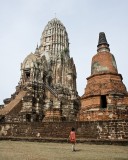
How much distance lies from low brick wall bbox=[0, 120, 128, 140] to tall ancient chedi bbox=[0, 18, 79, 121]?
547 centimetres

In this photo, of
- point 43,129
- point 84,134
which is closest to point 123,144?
point 84,134

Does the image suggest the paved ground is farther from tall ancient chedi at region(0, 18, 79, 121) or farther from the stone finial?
tall ancient chedi at region(0, 18, 79, 121)

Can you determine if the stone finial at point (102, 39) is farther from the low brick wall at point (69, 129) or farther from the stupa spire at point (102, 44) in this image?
the low brick wall at point (69, 129)

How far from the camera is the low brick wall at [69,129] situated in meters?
10.2

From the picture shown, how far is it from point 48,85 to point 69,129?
68.5ft

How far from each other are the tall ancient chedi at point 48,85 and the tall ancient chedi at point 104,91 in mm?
5411

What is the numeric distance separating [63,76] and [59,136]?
28.1 metres

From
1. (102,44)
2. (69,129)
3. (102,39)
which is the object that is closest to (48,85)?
(102,39)

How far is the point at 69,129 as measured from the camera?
38.0 feet

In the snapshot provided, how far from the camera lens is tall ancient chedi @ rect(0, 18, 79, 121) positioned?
2397 centimetres

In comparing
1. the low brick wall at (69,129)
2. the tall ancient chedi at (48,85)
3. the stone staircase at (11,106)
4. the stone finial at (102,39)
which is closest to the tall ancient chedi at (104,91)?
the stone finial at (102,39)

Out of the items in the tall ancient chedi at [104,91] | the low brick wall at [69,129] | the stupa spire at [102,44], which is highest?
the stupa spire at [102,44]

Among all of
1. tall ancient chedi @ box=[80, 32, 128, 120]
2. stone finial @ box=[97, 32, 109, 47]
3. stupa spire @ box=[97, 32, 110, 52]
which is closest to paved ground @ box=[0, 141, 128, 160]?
tall ancient chedi @ box=[80, 32, 128, 120]

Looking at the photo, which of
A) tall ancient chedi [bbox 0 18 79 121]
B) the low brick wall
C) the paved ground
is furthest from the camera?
tall ancient chedi [bbox 0 18 79 121]
